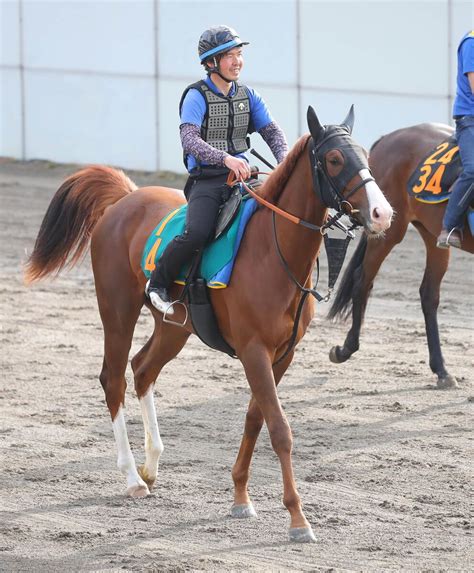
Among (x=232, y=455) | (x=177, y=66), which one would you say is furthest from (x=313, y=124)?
(x=177, y=66)

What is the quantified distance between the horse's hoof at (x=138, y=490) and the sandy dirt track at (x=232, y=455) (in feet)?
0.17

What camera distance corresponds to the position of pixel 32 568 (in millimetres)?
5578

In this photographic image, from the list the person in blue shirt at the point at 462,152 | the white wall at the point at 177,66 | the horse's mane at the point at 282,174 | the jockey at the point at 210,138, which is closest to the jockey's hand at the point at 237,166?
the jockey at the point at 210,138

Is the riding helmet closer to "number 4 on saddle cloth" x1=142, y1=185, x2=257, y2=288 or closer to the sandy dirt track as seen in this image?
"number 4 on saddle cloth" x1=142, y1=185, x2=257, y2=288

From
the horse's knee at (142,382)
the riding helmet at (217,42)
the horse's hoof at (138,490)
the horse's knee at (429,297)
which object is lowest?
the horse's hoof at (138,490)

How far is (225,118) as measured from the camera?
6398mm

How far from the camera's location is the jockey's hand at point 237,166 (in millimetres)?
6070

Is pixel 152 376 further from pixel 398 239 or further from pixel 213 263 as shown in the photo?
pixel 398 239

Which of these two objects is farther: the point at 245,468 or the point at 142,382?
the point at 142,382

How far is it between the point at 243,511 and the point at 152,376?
1157 mm

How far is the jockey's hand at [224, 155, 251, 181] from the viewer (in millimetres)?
6070

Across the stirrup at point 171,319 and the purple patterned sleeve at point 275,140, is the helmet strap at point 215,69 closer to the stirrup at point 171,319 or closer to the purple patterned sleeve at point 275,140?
the purple patterned sleeve at point 275,140

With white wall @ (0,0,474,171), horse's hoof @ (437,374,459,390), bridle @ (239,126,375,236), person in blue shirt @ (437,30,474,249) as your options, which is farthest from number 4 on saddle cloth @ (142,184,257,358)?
white wall @ (0,0,474,171)

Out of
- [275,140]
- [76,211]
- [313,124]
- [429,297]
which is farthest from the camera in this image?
[429,297]
